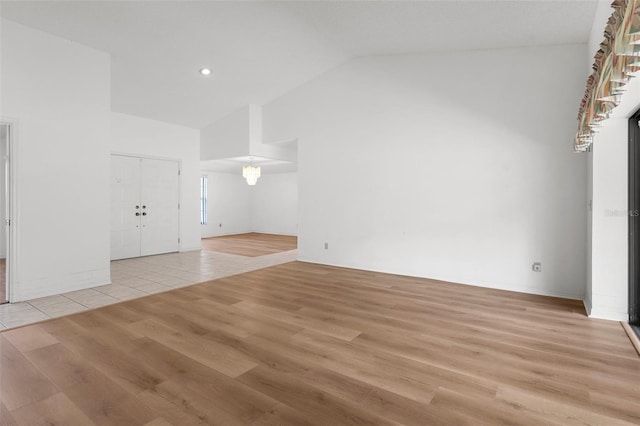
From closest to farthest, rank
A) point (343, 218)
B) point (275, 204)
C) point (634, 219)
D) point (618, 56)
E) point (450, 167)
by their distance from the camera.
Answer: point (618, 56) → point (634, 219) → point (450, 167) → point (343, 218) → point (275, 204)

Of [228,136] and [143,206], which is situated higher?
[228,136]

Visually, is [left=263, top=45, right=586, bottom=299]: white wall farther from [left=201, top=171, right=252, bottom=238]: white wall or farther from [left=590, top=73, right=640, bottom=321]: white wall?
[left=201, top=171, right=252, bottom=238]: white wall

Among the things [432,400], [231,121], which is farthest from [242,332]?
[231,121]

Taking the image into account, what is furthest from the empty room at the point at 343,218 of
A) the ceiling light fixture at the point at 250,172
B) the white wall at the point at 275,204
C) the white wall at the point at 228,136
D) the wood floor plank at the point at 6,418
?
the white wall at the point at 275,204

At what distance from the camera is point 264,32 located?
4461 mm

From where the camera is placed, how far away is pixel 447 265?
4.74 meters

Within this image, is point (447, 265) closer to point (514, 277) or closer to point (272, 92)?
point (514, 277)

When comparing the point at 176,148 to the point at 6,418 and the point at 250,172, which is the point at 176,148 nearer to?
the point at 250,172

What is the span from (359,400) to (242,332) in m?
1.35

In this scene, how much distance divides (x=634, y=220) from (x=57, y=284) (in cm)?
648

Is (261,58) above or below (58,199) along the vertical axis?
above

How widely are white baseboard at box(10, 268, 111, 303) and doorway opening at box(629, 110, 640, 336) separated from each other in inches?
244

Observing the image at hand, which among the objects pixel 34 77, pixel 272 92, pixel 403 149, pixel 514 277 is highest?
pixel 272 92

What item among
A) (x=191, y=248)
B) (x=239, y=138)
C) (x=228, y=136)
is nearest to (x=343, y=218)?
(x=239, y=138)
